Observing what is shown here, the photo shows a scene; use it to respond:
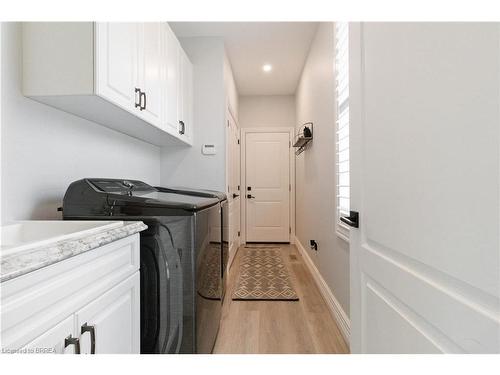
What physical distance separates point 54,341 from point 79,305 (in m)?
0.10

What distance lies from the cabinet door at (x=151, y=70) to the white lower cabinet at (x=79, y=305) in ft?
3.20

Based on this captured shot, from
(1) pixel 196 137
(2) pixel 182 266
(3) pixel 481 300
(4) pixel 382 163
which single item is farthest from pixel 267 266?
(3) pixel 481 300

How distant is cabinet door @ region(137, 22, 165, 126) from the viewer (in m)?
1.61

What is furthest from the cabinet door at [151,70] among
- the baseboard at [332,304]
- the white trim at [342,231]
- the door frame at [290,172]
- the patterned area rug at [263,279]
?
the door frame at [290,172]

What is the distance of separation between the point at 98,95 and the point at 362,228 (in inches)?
48.6

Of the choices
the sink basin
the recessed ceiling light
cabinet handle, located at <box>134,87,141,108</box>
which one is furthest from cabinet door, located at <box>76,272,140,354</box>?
the recessed ceiling light

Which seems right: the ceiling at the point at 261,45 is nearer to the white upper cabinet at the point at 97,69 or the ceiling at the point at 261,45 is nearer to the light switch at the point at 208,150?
the white upper cabinet at the point at 97,69

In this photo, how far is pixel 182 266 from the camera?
123cm

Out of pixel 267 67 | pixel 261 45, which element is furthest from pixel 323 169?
pixel 267 67

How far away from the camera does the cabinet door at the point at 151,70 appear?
1.61 meters

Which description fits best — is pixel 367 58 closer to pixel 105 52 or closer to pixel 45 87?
pixel 105 52

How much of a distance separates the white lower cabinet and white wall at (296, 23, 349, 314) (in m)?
1.41

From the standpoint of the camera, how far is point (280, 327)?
197 cm

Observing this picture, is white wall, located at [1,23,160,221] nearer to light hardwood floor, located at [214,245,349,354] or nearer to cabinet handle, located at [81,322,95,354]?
cabinet handle, located at [81,322,95,354]
